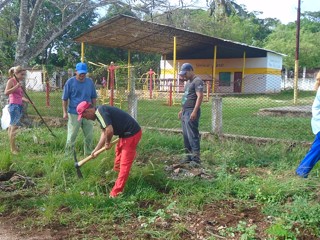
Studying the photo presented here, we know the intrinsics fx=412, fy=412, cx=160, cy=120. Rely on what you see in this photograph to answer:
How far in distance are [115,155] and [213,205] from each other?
1636 millimetres

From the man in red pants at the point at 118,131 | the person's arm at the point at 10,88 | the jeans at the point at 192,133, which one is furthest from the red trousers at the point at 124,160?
the person's arm at the point at 10,88

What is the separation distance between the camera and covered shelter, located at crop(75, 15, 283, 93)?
59.1 feet

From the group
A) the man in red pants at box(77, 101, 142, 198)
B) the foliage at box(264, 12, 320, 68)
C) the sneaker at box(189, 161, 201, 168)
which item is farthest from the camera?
the foliage at box(264, 12, 320, 68)

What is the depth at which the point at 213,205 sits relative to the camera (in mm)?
4461

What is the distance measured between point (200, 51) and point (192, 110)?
2385 centimetres

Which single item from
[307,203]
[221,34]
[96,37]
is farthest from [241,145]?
[221,34]

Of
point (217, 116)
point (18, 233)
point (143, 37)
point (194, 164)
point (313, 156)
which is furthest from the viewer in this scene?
point (143, 37)

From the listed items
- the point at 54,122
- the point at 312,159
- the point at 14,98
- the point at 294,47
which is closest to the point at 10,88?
the point at 14,98

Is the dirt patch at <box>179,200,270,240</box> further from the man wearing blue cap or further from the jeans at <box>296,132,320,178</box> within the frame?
the man wearing blue cap

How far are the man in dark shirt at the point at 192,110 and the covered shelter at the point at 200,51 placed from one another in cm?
955

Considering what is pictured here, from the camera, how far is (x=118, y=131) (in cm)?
489

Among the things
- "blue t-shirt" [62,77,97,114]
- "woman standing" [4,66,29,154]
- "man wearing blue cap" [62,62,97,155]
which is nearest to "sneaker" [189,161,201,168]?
"man wearing blue cap" [62,62,97,155]

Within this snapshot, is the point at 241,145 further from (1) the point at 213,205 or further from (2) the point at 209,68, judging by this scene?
(2) the point at 209,68

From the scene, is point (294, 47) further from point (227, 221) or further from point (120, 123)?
point (227, 221)
